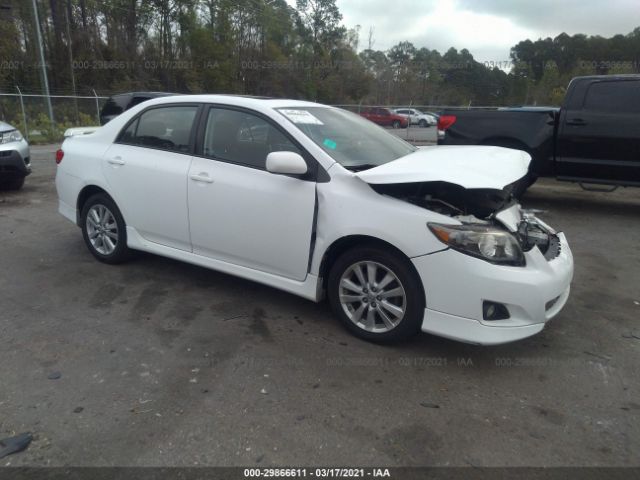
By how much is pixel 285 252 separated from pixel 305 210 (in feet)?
1.18

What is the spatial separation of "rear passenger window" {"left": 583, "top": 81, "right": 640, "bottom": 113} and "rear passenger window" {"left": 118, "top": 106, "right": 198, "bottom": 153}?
19.4ft

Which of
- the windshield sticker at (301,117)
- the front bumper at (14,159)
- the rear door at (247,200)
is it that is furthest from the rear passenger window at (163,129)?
the front bumper at (14,159)

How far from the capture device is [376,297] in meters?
3.29

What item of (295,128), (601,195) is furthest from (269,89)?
(295,128)

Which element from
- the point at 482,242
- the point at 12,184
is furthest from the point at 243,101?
the point at 12,184

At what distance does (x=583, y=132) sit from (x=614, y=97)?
0.62m

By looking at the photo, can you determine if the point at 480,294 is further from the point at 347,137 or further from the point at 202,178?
the point at 202,178

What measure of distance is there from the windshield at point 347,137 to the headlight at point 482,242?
0.89 meters

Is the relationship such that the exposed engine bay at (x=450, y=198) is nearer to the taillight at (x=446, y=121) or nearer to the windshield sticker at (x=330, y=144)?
the windshield sticker at (x=330, y=144)

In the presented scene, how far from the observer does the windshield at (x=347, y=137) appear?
3.62 m

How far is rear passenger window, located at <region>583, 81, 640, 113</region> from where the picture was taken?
689 centimetres

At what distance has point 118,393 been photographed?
279 centimetres

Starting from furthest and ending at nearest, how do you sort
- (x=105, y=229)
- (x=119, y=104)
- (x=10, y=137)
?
(x=119, y=104)
(x=10, y=137)
(x=105, y=229)

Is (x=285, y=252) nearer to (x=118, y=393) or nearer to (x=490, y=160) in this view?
(x=118, y=393)
